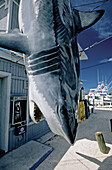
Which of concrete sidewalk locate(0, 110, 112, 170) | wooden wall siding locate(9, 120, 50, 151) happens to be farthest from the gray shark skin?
wooden wall siding locate(9, 120, 50, 151)

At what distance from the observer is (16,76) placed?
405 centimetres

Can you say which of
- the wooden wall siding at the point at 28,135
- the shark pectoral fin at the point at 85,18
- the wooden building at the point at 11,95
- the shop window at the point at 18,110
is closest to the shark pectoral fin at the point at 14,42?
the shark pectoral fin at the point at 85,18

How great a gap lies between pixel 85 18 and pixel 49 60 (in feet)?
2.43

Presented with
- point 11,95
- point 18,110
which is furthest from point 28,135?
point 11,95

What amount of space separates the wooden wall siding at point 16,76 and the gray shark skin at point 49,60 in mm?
3122

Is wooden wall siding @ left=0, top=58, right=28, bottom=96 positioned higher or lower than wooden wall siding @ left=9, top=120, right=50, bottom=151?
higher

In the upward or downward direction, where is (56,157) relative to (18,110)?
downward

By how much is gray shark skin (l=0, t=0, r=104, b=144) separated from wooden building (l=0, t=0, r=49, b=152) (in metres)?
3.06

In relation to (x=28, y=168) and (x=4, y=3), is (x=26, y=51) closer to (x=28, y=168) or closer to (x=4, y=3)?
(x=28, y=168)

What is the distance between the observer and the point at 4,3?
12.6ft

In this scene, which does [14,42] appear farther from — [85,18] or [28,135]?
[28,135]

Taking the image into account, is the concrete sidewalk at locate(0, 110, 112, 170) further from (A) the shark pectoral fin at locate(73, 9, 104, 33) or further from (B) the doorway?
(A) the shark pectoral fin at locate(73, 9, 104, 33)

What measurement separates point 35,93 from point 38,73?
0.15m

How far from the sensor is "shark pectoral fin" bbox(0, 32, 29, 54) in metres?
0.73
